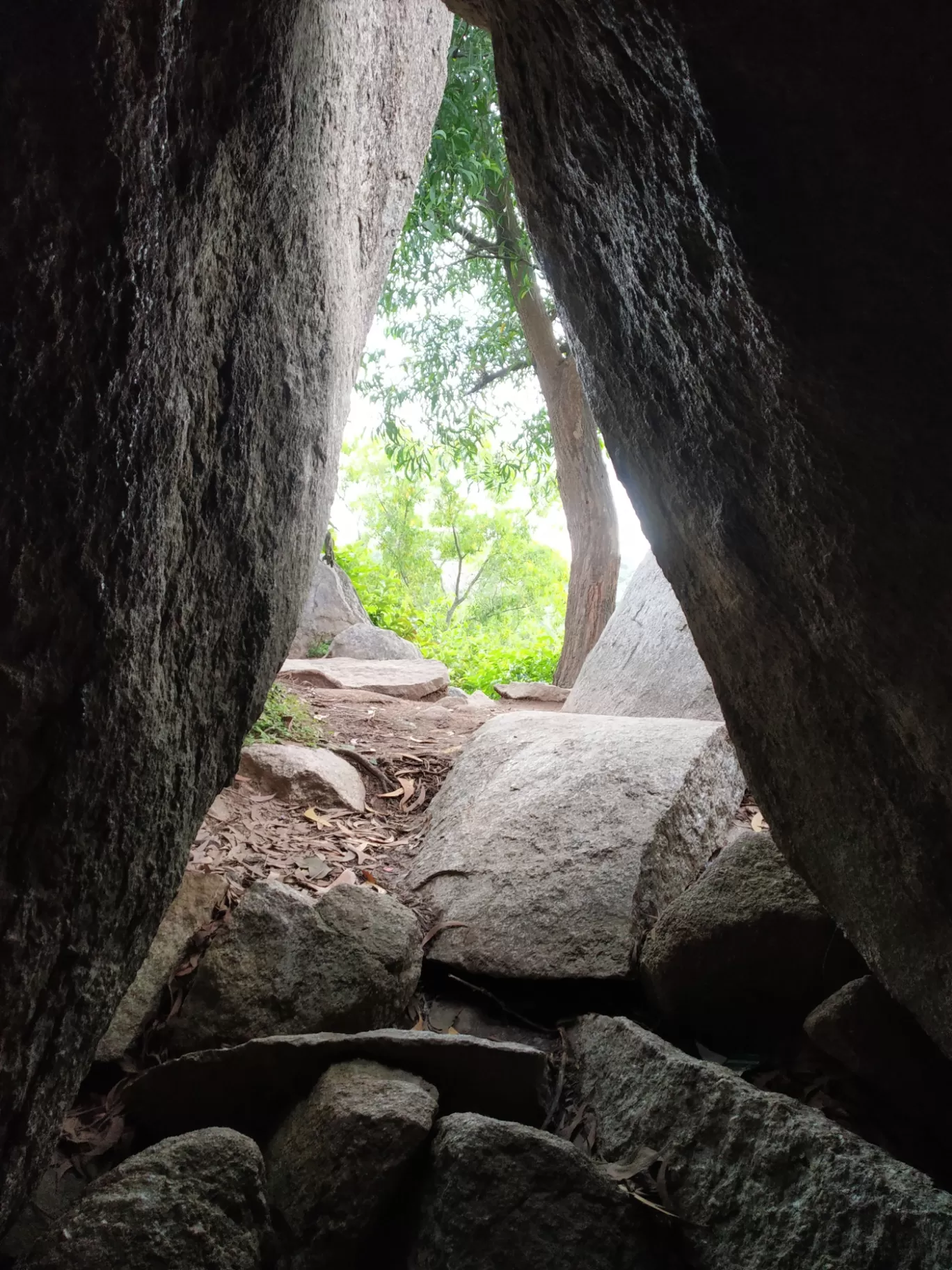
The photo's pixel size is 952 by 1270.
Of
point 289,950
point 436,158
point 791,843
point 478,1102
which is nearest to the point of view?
point 478,1102

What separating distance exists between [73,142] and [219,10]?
1.99 feet

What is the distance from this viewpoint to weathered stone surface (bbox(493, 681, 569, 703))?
8.12 metres

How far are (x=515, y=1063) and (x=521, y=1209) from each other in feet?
1.31

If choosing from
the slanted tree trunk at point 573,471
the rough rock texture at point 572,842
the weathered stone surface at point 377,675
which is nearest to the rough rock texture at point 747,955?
the rough rock texture at point 572,842

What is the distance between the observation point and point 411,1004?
8.92ft

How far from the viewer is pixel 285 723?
4820 millimetres

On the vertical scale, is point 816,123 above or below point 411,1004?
above

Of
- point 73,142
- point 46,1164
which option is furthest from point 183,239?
point 46,1164

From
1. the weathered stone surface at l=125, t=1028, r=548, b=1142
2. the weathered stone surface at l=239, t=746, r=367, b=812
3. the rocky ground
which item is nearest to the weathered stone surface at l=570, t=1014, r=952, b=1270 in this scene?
the rocky ground

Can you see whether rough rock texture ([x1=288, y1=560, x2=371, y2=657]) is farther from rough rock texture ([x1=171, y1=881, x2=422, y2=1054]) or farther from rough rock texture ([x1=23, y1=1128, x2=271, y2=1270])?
rough rock texture ([x1=23, y1=1128, x2=271, y2=1270])

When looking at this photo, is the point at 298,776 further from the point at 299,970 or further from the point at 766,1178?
the point at 766,1178

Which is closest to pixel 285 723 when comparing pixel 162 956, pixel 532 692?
pixel 162 956

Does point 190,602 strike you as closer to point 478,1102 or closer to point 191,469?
point 191,469

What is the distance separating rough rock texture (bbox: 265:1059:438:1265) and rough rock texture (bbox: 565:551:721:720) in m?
3.50
